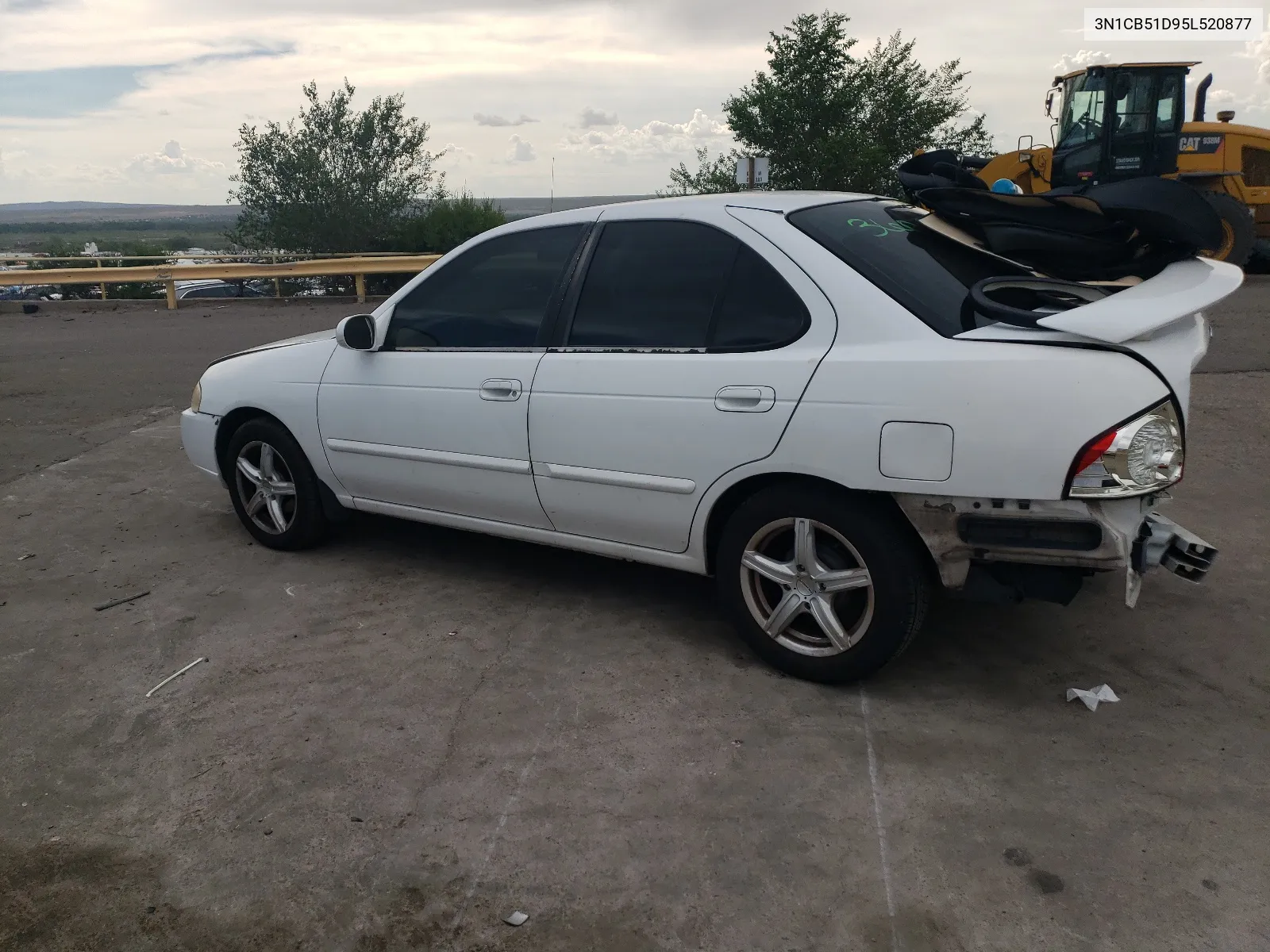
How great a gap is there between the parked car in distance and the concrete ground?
1886 centimetres

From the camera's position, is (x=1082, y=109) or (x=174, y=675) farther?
(x=1082, y=109)

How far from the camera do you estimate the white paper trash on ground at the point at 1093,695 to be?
365 cm

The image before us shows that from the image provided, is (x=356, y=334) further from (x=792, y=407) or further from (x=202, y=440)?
(x=792, y=407)

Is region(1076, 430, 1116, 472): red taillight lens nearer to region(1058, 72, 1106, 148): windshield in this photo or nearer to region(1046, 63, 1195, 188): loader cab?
region(1046, 63, 1195, 188): loader cab

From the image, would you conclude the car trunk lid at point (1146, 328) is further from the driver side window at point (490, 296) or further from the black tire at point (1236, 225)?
the black tire at point (1236, 225)

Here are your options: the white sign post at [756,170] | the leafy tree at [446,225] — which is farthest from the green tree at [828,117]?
the white sign post at [756,170]

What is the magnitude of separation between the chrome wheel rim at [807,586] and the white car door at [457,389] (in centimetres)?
105

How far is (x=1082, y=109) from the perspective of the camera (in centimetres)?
1639

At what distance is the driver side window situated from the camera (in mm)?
4473

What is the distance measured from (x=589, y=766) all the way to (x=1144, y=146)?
16144mm

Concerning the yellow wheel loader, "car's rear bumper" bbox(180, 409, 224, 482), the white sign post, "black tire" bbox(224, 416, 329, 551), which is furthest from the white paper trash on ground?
the yellow wheel loader

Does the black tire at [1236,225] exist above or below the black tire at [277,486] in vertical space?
above

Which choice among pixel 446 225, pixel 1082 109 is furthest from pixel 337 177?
pixel 1082 109

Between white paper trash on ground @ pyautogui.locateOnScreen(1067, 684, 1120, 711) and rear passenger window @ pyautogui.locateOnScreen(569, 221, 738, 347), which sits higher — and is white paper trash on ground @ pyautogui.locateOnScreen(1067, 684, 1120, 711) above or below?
below
